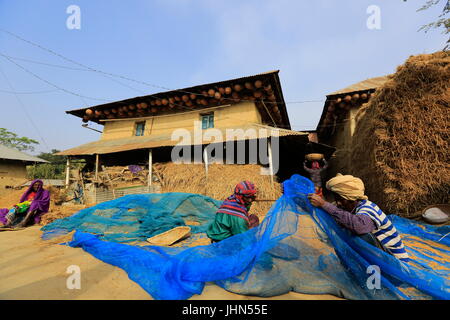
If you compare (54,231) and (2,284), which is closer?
(2,284)

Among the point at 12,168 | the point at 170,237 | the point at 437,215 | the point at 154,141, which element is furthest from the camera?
the point at 12,168

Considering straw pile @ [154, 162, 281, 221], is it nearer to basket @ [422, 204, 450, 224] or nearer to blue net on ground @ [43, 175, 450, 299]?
basket @ [422, 204, 450, 224]

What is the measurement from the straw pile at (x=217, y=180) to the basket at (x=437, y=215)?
3984 mm

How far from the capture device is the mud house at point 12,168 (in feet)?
59.9

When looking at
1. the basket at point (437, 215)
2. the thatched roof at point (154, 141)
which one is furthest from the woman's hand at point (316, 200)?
the thatched roof at point (154, 141)

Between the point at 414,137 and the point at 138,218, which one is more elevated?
the point at 414,137

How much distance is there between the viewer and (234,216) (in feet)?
7.84

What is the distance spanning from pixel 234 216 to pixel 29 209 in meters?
6.29

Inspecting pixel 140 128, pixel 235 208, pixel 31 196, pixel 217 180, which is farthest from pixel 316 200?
pixel 140 128

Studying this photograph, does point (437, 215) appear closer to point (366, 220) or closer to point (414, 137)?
point (414, 137)

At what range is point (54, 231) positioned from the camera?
13.6ft
